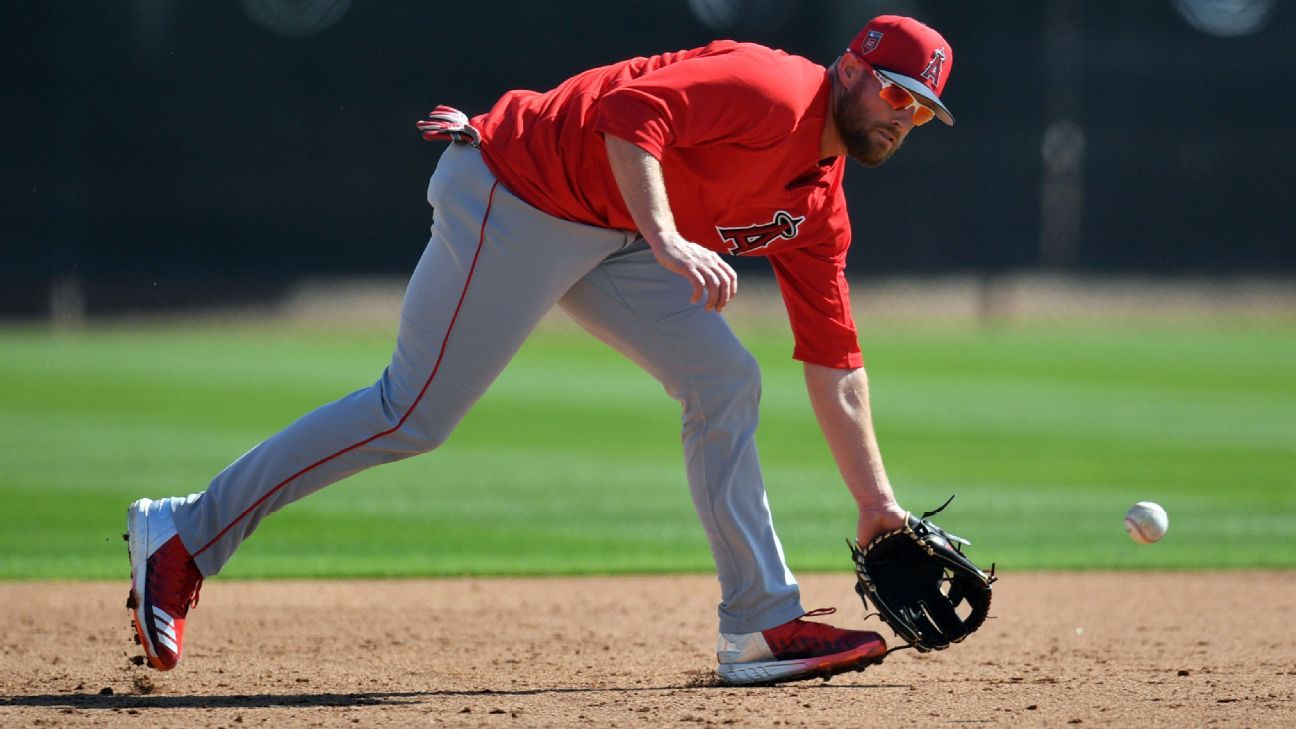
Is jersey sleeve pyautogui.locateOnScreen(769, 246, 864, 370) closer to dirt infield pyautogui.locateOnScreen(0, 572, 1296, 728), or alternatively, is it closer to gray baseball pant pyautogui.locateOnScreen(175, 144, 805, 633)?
gray baseball pant pyautogui.locateOnScreen(175, 144, 805, 633)

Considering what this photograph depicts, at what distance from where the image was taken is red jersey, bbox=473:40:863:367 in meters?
3.47

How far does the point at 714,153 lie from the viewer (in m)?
3.62

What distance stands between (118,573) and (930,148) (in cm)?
1413

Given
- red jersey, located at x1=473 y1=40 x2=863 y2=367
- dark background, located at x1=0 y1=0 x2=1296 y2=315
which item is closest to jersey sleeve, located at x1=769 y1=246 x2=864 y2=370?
red jersey, located at x1=473 y1=40 x2=863 y2=367

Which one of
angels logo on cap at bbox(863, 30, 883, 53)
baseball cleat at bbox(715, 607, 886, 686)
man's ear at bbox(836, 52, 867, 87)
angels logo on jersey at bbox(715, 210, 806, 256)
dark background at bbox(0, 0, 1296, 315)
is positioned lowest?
baseball cleat at bbox(715, 607, 886, 686)

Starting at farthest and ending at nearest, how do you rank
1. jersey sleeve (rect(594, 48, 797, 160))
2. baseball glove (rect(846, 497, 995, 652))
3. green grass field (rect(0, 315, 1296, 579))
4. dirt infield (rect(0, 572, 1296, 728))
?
green grass field (rect(0, 315, 1296, 579))
baseball glove (rect(846, 497, 995, 652))
dirt infield (rect(0, 572, 1296, 728))
jersey sleeve (rect(594, 48, 797, 160))

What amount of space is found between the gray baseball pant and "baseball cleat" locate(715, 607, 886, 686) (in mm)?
35

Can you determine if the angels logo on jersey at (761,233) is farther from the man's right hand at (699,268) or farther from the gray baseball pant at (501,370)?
the man's right hand at (699,268)

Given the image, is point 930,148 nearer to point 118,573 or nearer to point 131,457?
point 131,457

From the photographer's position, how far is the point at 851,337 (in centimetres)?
406

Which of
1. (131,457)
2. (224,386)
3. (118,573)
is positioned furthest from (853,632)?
(224,386)

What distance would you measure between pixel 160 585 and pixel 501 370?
2.97 ft

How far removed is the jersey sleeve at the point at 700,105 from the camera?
11.2 ft

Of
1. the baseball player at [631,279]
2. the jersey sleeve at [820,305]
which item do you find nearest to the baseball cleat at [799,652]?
the baseball player at [631,279]
